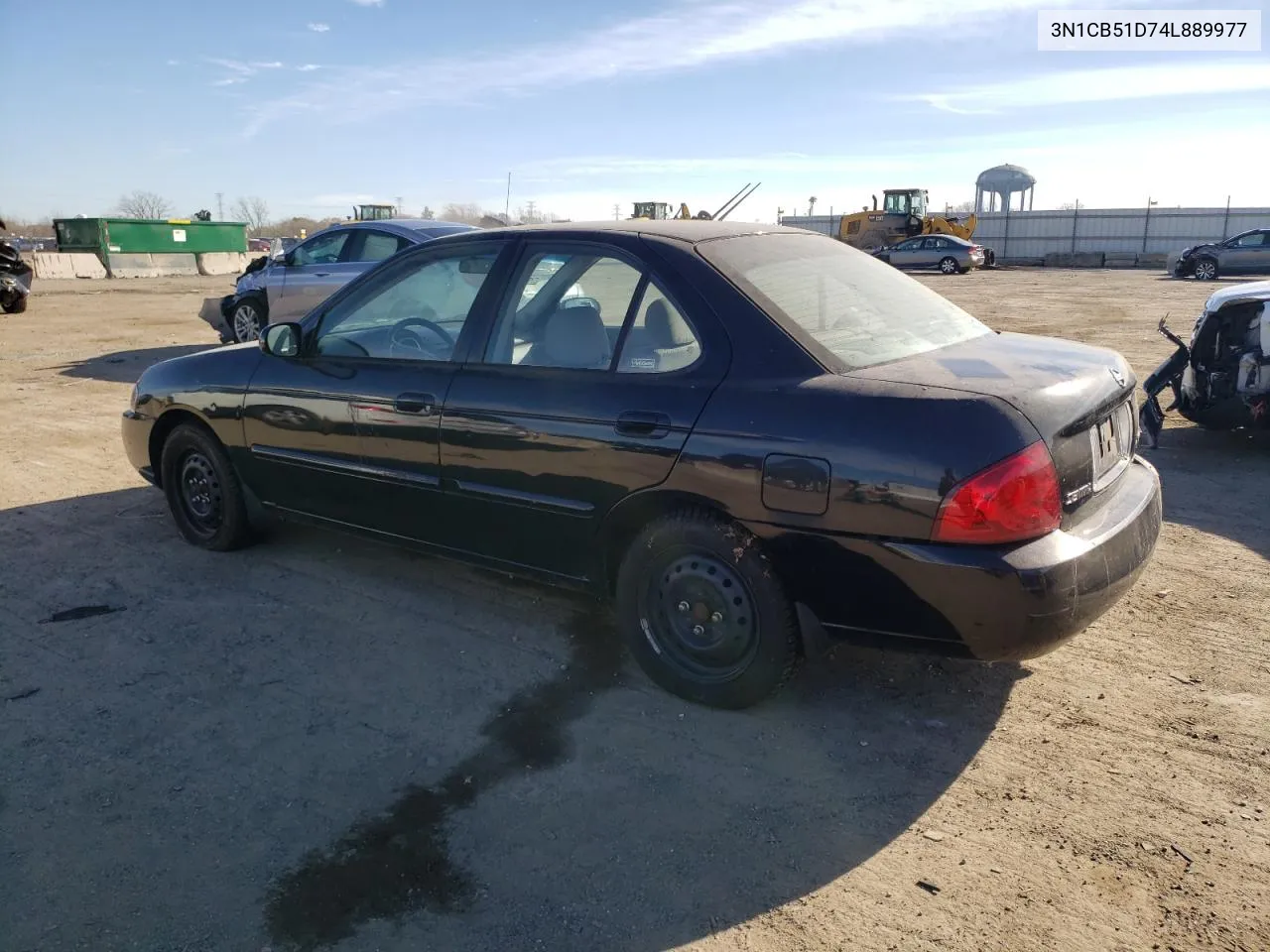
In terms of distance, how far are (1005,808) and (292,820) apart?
84.8 inches

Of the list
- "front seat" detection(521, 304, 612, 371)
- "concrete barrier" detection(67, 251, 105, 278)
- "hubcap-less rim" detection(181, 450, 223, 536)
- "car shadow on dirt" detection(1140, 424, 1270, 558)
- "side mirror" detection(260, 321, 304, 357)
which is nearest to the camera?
"front seat" detection(521, 304, 612, 371)

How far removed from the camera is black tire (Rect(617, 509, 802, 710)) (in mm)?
3195

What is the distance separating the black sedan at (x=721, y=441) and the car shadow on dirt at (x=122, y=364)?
7.19 metres

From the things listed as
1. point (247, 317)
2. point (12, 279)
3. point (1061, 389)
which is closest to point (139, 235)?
point (12, 279)

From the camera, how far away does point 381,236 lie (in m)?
10.3

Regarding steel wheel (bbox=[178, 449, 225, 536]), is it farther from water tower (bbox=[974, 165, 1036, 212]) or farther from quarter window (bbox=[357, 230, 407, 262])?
water tower (bbox=[974, 165, 1036, 212])

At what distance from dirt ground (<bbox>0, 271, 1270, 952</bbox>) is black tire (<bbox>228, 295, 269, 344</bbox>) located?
7.67 meters

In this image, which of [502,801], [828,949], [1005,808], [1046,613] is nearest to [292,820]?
[502,801]

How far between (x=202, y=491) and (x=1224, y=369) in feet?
23.0

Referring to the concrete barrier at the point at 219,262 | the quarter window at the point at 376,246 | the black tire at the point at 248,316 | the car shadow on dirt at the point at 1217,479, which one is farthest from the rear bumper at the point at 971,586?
the concrete barrier at the point at 219,262

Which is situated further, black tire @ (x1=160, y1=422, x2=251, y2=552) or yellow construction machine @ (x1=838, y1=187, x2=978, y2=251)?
yellow construction machine @ (x1=838, y1=187, x2=978, y2=251)

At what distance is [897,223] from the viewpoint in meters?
37.4

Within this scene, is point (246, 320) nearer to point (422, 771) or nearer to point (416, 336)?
point (416, 336)

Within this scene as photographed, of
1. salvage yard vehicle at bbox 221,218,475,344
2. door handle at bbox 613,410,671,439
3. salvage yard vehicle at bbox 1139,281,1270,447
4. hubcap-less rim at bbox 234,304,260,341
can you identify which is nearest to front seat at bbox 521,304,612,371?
door handle at bbox 613,410,671,439
